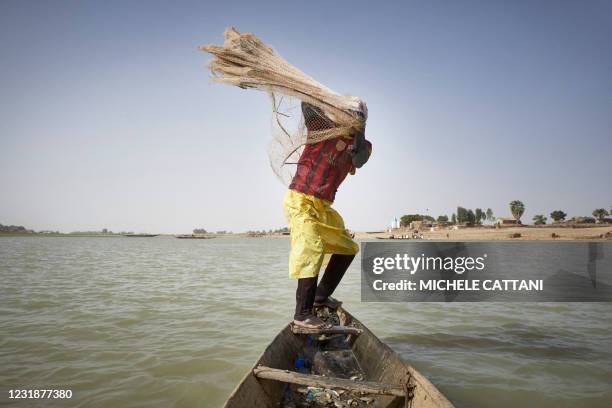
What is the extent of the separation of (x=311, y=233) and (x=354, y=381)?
1.23 metres

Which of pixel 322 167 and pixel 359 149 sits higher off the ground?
pixel 359 149

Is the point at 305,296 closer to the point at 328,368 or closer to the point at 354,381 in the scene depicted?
the point at 328,368

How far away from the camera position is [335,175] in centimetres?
346

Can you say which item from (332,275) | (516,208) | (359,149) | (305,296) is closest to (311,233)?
(305,296)

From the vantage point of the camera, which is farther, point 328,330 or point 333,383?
point 328,330

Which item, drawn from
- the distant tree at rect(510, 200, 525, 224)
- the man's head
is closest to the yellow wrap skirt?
the man's head

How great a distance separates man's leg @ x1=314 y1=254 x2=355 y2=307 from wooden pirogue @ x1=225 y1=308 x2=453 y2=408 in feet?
1.36

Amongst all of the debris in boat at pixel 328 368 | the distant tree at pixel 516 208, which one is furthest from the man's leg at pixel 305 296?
the distant tree at pixel 516 208

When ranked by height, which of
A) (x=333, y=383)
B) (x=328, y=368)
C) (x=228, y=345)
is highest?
(x=333, y=383)

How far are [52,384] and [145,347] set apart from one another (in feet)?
4.47

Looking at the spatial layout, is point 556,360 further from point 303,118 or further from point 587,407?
point 303,118

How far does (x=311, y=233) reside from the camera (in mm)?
3240

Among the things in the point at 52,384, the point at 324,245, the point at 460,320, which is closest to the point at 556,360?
the point at 460,320

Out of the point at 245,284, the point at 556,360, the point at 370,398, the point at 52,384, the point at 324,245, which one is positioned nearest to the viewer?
the point at 370,398
